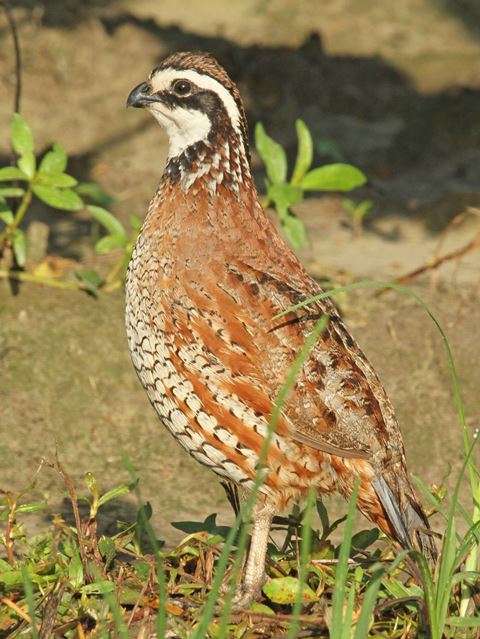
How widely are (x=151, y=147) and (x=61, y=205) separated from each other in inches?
139

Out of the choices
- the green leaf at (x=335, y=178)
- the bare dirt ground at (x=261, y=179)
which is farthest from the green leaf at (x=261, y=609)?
the green leaf at (x=335, y=178)

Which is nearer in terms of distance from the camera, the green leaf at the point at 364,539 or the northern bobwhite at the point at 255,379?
the northern bobwhite at the point at 255,379

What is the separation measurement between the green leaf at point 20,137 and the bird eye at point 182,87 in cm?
159

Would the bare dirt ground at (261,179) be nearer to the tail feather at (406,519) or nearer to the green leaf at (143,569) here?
the green leaf at (143,569)

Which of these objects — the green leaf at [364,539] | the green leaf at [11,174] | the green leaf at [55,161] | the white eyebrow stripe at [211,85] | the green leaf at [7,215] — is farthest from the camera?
the green leaf at [7,215]

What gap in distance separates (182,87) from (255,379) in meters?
1.20

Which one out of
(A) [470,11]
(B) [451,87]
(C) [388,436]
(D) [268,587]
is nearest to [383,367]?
(C) [388,436]

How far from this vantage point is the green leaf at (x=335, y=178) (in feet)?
18.8

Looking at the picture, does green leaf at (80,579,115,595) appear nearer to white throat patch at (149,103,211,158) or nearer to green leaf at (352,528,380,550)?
green leaf at (352,528,380,550)

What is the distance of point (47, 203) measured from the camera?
5941 millimetres

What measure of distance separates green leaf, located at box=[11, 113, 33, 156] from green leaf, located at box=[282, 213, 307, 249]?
135 centimetres

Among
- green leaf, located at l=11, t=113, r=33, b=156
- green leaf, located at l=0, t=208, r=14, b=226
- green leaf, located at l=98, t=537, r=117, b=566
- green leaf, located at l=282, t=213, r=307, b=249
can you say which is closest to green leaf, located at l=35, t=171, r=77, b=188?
green leaf, located at l=11, t=113, r=33, b=156

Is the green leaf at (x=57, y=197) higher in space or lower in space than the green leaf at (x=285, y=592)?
higher

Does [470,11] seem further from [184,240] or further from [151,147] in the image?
[184,240]
